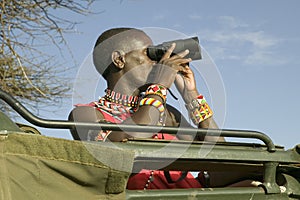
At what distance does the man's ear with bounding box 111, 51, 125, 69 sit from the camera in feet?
11.7

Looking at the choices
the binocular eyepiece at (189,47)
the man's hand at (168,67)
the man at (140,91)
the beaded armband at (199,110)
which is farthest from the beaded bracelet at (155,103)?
the beaded armband at (199,110)

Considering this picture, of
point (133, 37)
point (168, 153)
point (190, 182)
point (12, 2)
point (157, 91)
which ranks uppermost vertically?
point (12, 2)

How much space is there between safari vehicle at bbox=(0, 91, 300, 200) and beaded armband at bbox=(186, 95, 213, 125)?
0.81 m

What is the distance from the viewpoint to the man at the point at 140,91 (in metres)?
3.02

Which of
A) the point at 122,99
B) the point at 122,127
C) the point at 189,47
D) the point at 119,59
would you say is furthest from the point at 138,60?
the point at 122,127

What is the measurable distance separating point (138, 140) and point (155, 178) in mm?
673

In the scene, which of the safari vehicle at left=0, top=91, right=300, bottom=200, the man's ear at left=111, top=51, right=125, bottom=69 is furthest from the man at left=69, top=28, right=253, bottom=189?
the safari vehicle at left=0, top=91, right=300, bottom=200

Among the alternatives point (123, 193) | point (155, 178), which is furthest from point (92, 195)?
point (155, 178)

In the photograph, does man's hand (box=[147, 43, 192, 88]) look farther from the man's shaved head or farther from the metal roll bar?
the metal roll bar

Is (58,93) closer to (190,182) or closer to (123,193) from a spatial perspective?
(190,182)

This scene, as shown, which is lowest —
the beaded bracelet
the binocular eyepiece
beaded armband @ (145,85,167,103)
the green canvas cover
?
the green canvas cover

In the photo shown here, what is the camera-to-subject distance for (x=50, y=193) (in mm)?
2107

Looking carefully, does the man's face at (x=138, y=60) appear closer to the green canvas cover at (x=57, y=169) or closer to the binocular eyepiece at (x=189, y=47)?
the binocular eyepiece at (x=189, y=47)

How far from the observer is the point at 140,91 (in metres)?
3.46
